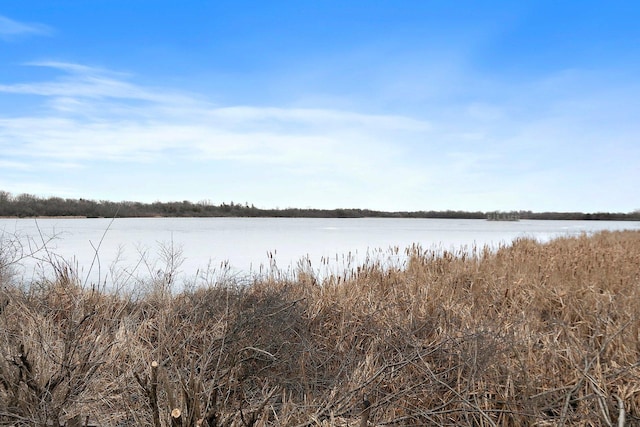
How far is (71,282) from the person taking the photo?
617cm

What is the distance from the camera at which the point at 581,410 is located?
116 inches

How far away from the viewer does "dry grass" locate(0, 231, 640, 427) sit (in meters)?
2.63

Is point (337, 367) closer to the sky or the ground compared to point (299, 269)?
closer to the ground

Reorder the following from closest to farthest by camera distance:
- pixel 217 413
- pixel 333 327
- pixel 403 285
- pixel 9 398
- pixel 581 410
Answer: pixel 217 413 → pixel 9 398 → pixel 581 410 → pixel 333 327 → pixel 403 285

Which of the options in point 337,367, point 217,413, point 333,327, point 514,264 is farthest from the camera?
point 514,264

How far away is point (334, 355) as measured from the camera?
4.40 metres

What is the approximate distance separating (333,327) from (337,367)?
3.90ft

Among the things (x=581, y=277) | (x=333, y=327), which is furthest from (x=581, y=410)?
(x=581, y=277)

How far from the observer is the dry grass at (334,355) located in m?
2.63

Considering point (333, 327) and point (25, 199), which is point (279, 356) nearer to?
point (333, 327)

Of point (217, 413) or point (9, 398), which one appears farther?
point (9, 398)

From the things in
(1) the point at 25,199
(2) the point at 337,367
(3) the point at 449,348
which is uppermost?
(1) the point at 25,199

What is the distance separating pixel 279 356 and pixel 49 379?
6.42 feet

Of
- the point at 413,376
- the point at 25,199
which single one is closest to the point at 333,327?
the point at 413,376
